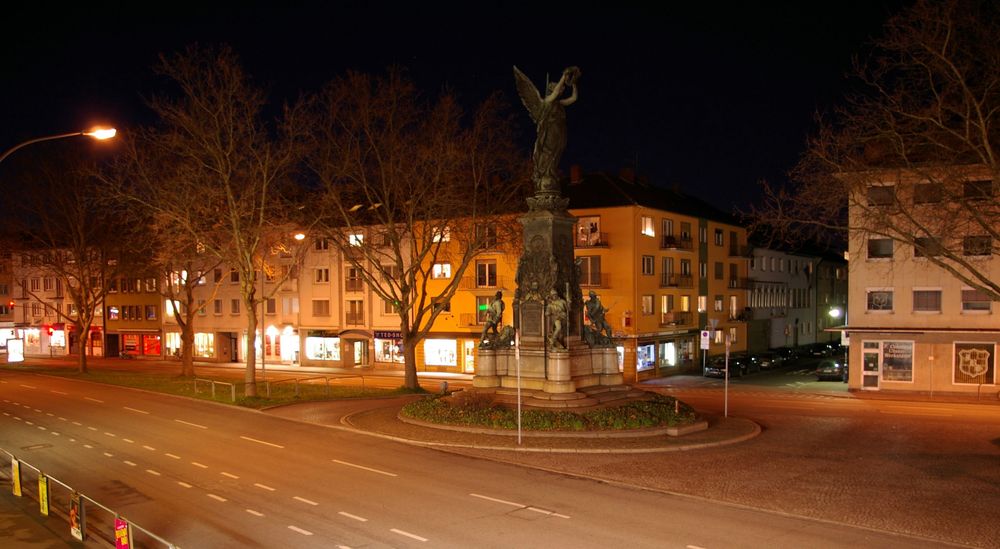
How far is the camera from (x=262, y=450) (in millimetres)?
19922

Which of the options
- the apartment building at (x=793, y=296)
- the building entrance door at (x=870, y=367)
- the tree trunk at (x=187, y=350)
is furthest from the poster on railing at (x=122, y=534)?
the apartment building at (x=793, y=296)

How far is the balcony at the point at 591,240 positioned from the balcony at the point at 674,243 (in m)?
4.49

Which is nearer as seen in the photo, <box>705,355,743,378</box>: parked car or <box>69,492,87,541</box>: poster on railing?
<box>69,492,87,541</box>: poster on railing

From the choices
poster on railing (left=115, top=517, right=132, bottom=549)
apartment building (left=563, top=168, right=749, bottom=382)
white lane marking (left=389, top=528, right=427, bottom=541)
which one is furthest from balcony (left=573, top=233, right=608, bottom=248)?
poster on railing (left=115, top=517, right=132, bottom=549)

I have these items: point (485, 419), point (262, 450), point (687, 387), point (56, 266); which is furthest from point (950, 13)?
point (56, 266)

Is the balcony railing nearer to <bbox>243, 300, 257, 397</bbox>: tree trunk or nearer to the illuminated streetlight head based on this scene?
<bbox>243, 300, 257, 397</bbox>: tree trunk

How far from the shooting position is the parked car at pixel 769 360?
49.2 m

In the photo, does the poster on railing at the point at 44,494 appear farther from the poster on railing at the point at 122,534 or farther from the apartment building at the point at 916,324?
the apartment building at the point at 916,324

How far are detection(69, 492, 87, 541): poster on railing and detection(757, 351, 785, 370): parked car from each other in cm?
4390

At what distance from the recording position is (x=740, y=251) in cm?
5603

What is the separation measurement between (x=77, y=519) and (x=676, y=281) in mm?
40458

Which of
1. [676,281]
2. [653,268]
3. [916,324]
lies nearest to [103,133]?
[916,324]

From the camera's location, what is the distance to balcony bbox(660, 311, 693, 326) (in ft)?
154

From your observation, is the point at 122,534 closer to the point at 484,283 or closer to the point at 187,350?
the point at 187,350
